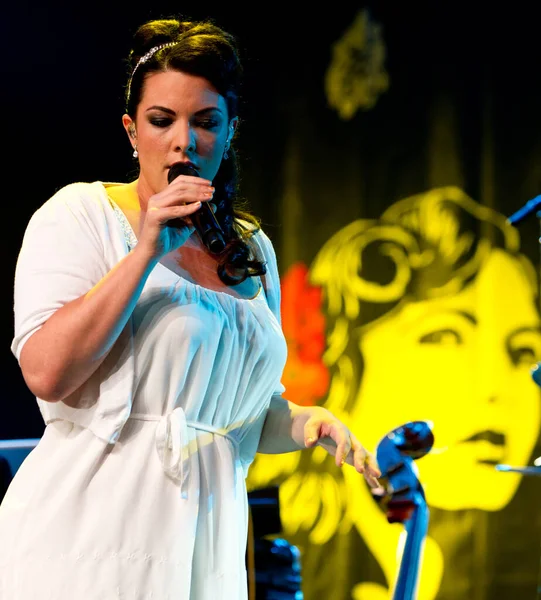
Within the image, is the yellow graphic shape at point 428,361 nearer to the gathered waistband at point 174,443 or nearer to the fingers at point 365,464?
the fingers at point 365,464

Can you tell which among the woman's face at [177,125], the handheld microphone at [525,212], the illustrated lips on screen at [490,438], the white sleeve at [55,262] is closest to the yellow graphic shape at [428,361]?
the illustrated lips on screen at [490,438]

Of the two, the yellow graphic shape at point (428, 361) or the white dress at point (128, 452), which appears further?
the yellow graphic shape at point (428, 361)

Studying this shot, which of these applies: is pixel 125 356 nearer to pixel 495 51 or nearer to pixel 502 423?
pixel 502 423

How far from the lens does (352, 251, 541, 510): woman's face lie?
3.16 metres

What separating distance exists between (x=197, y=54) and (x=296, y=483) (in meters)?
2.47

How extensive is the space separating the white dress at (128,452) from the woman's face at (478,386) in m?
2.05

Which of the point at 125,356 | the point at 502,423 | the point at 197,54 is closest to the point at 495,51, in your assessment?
the point at 502,423

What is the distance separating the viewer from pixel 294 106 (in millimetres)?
3547

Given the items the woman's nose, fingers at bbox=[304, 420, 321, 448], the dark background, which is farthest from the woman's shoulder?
the dark background

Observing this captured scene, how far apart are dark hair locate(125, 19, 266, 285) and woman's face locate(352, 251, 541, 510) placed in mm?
1909

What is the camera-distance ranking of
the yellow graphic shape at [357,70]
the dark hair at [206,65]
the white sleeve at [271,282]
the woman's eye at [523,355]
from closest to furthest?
1. the dark hair at [206,65]
2. the white sleeve at [271,282]
3. the woman's eye at [523,355]
4. the yellow graphic shape at [357,70]

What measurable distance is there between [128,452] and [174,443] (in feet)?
0.21

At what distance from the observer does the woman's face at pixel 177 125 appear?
48.9 inches

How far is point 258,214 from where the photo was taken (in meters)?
3.67
